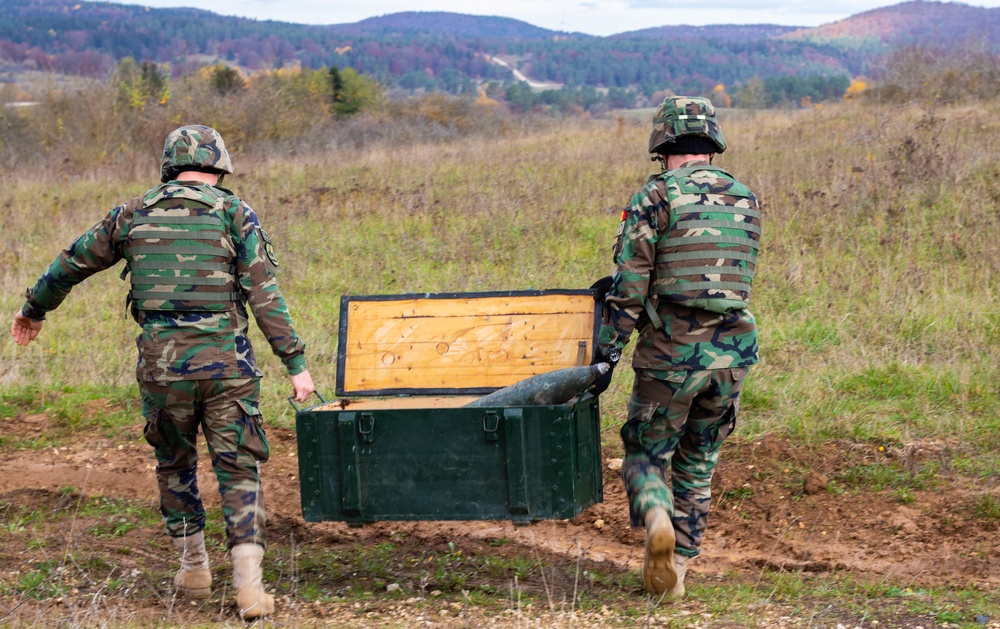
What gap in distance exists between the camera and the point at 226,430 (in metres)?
4.38

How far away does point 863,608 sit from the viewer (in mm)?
4285

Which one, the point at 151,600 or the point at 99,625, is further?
the point at 151,600

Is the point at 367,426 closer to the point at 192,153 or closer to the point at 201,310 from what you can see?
the point at 201,310

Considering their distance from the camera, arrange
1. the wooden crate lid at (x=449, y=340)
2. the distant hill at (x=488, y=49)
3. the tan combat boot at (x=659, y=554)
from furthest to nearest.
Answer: the distant hill at (x=488, y=49)
the wooden crate lid at (x=449, y=340)
the tan combat boot at (x=659, y=554)

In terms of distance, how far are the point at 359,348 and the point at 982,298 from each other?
579 centimetres

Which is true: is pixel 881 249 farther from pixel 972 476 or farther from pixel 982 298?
pixel 972 476

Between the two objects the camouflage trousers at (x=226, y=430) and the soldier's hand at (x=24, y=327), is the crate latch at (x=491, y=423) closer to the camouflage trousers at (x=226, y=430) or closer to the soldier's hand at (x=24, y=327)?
the camouflage trousers at (x=226, y=430)

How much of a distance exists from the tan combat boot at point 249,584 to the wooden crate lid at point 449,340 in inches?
40.9

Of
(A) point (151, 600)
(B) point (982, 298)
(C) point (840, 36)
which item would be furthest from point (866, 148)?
(C) point (840, 36)

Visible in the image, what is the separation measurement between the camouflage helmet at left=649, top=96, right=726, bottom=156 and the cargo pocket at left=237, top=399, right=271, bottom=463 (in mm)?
2065

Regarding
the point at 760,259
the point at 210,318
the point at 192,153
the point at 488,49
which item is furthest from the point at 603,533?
the point at 488,49

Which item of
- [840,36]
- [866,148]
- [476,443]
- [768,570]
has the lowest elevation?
[768,570]

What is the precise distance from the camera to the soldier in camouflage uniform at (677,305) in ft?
14.1

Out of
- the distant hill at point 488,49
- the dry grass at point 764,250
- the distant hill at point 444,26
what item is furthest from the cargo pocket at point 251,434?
the distant hill at point 444,26
